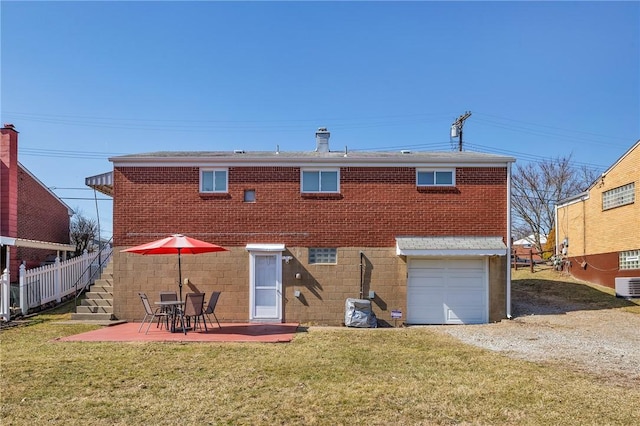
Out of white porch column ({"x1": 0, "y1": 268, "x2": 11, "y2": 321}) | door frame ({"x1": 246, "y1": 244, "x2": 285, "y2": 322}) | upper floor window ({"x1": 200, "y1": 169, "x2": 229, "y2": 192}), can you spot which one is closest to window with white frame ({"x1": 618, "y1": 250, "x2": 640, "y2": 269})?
door frame ({"x1": 246, "y1": 244, "x2": 285, "y2": 322})

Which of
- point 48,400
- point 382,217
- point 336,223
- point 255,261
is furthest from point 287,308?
point 48,400

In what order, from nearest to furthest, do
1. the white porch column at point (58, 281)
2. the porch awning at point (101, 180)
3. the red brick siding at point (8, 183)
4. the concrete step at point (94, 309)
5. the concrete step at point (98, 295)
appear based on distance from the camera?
the concrete step at point (94, 309)
the concrete step at point (98, 295)
the porch awning at point (101, 180)
the white porch column at point (58, 281)
the red brick siding at point (8, 183)

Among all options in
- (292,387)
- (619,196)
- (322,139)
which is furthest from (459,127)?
(292,387)

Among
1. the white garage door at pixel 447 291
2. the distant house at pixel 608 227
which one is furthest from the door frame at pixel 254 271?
the distant house at pixel 608 227

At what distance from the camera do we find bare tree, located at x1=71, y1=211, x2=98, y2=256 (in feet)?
111

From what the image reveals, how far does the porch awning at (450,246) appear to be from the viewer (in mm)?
15102

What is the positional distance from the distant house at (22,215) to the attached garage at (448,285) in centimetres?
1337

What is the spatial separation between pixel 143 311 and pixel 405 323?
786 centimetres

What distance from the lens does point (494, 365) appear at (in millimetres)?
9016

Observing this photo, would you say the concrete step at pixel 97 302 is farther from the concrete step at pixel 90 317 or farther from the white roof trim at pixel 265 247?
the white roof trim at pixel 265 247

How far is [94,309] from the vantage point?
51.3 ft

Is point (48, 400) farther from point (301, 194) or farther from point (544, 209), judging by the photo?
point (544, 209)

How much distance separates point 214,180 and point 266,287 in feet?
12.0

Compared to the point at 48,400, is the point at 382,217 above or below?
above
